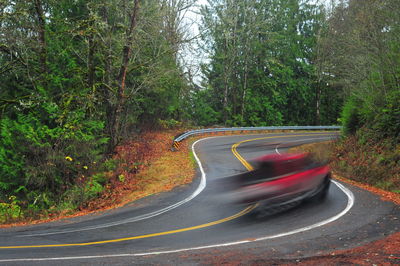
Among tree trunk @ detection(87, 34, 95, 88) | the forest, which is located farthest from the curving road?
tree trunk @ detection(87, 34, 95, 88)

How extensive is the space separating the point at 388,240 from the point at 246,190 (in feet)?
12.5

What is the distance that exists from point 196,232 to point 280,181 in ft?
9.62

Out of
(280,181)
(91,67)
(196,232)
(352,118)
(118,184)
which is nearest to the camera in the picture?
(196,232)

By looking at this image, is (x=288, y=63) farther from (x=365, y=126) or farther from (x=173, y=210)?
(x=173, y=210)

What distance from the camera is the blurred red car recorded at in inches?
386

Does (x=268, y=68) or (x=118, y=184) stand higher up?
(x=268, y=68)

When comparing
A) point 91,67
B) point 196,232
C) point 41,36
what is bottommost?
point 196,232

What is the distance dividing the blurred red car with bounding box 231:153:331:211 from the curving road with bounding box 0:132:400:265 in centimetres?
45

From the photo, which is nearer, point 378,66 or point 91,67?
point 378,66

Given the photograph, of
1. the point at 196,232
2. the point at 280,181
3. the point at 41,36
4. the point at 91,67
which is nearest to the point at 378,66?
the point at 280,181

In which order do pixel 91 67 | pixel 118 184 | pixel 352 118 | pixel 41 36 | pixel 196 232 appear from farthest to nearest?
1. pixel 352 118
2. pixel 91 67
3. pixel 41 36
4. pixel 118 184
5. pixel 196 232

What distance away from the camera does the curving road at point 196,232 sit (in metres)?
7.25

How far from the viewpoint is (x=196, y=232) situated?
870cm

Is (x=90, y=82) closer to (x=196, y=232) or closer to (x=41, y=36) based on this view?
(x=41, y=36)
